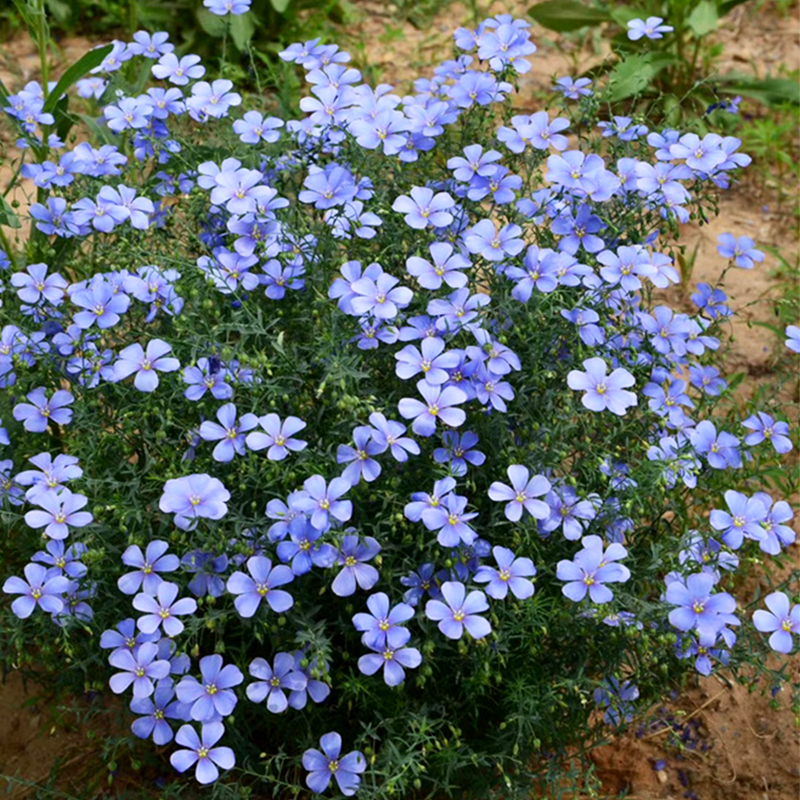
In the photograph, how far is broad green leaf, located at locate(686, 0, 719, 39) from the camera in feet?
13.9

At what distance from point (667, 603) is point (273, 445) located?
2.65ft

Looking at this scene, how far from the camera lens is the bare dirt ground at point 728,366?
8.94 feet

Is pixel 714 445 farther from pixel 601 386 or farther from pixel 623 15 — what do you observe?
pixel 623 15

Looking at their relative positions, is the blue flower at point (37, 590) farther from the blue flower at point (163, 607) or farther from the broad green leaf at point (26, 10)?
the broad green leaf at point (26, 10)

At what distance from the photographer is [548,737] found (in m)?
2.34

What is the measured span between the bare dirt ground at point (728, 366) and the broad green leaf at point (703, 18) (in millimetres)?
571

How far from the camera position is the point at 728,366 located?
3766 millimetres

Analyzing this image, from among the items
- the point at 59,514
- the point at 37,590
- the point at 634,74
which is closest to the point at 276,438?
the point at 59,514

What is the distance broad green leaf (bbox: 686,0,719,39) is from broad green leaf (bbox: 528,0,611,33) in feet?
1.23

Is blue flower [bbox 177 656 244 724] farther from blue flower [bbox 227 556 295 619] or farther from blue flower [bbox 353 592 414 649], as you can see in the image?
blue flower [bbox 353 592 414 649]

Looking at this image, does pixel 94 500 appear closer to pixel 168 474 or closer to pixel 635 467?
pixel 168 474

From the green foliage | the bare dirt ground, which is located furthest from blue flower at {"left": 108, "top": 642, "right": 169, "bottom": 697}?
the green foliage

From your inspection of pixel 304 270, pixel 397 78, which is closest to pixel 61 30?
pixel 397 78

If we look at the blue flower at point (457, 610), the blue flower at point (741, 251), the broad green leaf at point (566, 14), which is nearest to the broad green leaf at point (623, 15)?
the broad green leaf at point (566, 14)
